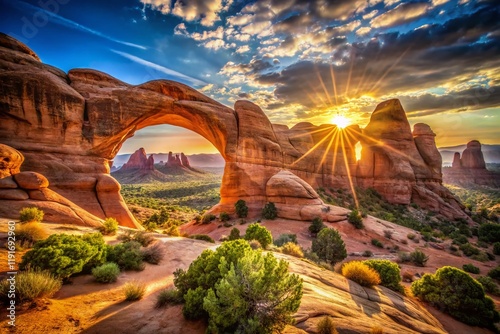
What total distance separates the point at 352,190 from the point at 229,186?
22.4 m

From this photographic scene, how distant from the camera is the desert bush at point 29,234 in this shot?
747cm

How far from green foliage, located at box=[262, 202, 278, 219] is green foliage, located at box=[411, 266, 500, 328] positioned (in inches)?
572

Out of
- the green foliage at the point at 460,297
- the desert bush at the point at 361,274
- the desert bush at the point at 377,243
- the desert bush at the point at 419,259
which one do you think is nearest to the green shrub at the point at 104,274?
the desert bush at the point at 361,274

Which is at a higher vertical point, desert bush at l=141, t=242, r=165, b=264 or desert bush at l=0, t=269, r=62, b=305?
desert bush at l=0, t=269, r=62, b=305

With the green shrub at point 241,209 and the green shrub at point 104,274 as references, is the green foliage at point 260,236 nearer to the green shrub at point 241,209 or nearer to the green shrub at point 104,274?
the green shrub at point 104,274

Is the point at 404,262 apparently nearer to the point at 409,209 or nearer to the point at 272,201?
the point at 272,201

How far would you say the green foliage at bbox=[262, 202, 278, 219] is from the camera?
22.8 meters

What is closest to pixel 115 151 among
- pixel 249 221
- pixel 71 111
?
pixel 71 111

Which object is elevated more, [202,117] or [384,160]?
[202,117]

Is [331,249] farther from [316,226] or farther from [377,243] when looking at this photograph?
[377,243]

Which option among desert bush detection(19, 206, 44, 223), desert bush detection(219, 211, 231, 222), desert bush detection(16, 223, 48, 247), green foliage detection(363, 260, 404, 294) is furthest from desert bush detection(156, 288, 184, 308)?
desert bush detection(219, 211, 231, 222)

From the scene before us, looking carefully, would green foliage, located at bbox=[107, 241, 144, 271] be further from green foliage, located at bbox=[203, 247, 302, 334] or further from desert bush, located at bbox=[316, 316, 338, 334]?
desert bush, located at bbox=[316, 316, 338, 334]

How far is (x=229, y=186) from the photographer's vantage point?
25.7 metres

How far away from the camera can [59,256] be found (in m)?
5.60
